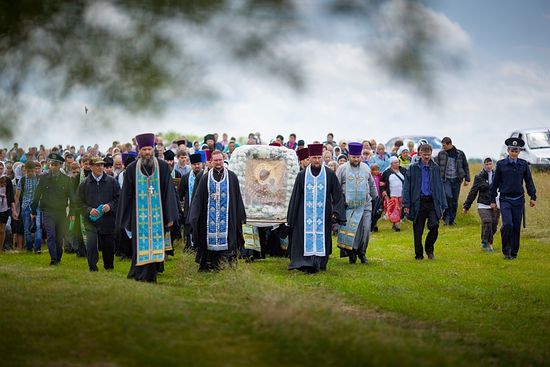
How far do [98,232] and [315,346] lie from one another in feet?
26.6

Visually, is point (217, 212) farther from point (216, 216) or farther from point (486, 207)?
point (486, 207)

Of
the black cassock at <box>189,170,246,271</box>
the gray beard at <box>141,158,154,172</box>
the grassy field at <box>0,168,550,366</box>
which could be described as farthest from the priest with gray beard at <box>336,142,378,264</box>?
the gray beard at <box>141,158,154,172</box>

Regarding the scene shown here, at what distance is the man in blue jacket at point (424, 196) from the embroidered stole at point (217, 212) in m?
4.18

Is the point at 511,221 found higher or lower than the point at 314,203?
lower

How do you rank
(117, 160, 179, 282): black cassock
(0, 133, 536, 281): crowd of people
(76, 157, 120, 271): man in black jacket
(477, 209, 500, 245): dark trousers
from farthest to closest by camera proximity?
(477, 209, 500, 245): dark trousers, (76, 157, 120, 271): man in black jacket, (0, 133, 536, 281): crowd of people, (117, 160, 179, 282): black cassock

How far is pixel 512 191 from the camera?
56.3 ft

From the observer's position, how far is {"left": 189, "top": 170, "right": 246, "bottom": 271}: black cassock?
15.3 m

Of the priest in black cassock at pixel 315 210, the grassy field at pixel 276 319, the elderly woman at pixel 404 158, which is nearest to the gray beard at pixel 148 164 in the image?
the grassy field at pixel 276 319

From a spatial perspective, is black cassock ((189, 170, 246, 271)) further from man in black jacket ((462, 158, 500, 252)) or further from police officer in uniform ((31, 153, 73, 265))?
man in black jacket ((462, 158, 500, 252))

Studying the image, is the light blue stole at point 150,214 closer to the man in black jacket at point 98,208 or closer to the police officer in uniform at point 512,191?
the man in black jacket at point 98,208

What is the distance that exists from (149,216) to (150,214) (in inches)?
1.5

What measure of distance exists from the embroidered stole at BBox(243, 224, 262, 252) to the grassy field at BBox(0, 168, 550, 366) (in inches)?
109

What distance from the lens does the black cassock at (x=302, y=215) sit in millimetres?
15570

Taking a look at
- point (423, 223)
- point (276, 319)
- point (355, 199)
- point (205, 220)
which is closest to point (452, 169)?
point (423, 223)
